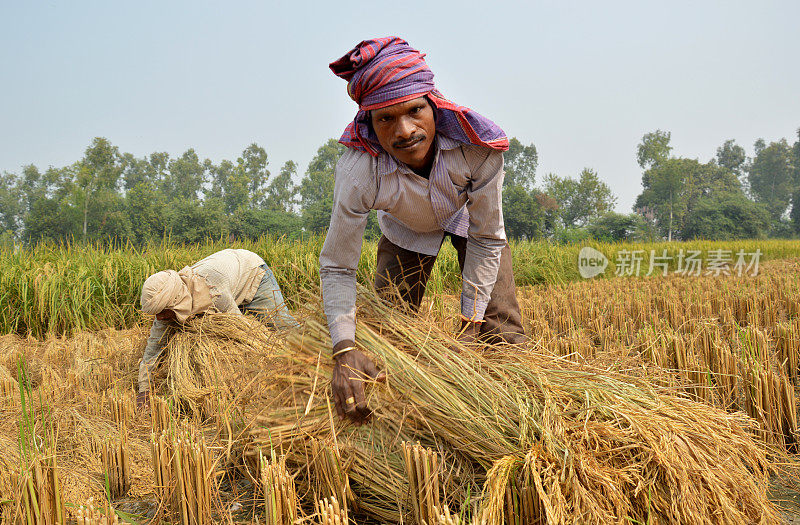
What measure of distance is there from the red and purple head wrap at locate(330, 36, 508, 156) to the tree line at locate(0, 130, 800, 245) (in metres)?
24.7

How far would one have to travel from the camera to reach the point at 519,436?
4.58 feet

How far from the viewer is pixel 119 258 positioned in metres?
5.54

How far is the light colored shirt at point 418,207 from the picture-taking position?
172 cm

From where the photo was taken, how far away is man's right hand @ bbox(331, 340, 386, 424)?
4.92 feet

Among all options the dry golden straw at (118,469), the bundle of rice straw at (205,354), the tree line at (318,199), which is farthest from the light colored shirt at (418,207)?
the tree line at (318,199)

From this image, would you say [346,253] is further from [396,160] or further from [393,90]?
[393,90]

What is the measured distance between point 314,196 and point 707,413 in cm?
5468

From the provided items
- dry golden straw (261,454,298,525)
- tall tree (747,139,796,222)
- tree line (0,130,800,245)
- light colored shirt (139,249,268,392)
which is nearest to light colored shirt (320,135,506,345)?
dry golden straw (261,454,298,525)

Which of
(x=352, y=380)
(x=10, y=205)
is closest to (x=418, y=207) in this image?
(x=352, y=380)

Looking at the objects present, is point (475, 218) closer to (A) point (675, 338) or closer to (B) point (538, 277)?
(A) point (675, 338)

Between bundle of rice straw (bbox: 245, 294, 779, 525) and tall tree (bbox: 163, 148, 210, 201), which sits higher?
tall tree (bbox: 163, 148, 210, 201)

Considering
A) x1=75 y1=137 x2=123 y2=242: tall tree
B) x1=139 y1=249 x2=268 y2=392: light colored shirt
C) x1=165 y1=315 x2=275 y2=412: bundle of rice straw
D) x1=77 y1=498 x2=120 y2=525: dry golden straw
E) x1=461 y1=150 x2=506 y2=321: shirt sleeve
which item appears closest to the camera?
x1=77 y1=498 x2=120 y2=525: dry golden straw

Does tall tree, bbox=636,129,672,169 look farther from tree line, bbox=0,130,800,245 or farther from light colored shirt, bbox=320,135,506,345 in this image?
light colored shirt, bbox=320,135,506,345

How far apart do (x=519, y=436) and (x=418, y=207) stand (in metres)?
0.92
